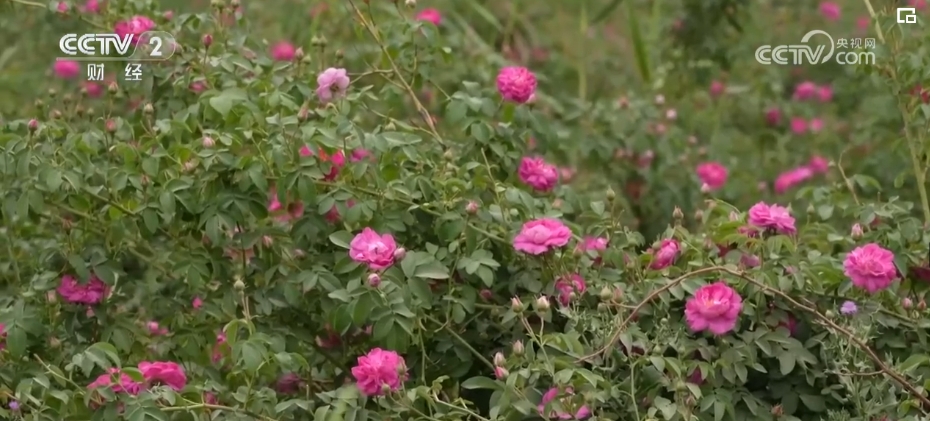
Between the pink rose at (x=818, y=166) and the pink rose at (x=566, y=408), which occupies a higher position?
the pink rose at (x=566, y=408)

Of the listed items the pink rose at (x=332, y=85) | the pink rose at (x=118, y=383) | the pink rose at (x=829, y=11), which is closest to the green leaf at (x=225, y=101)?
the pink rose at (x=332, y=85)

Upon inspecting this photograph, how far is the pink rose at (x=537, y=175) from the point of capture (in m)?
1.94

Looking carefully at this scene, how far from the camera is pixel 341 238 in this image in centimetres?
165

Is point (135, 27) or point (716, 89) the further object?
point (716, 89)

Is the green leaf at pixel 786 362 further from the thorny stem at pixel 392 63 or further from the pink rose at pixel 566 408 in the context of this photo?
the thorny stem at pixel 392 63

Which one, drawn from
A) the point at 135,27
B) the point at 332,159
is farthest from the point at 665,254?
the point at 135,27

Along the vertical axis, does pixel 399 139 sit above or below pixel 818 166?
above

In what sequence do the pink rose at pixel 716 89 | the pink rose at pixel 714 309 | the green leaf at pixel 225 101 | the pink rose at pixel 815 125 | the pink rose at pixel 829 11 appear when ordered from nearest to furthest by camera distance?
the pink rose at pixel 714 309 → the green leaf at pixel 225 101 → the pink rose at pixel 815 125 → the pink rose at pixel 716 89 → the pink rose at pixel 829 11

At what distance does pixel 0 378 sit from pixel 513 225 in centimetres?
74

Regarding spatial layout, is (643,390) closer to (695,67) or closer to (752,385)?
(752,385)

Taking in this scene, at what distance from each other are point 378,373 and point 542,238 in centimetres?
31

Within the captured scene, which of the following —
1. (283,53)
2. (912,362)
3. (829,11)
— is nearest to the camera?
(912,362)

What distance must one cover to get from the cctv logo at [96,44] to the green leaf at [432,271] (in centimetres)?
73

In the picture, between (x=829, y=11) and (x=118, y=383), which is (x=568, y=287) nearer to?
(x=118, y=383)
